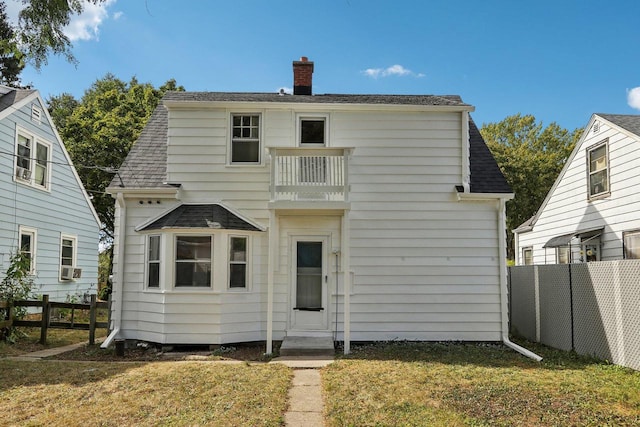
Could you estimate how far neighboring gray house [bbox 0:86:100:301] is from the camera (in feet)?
41.8

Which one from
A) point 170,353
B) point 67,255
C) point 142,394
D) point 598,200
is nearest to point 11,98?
point 67,255

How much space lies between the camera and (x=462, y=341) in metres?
9.79

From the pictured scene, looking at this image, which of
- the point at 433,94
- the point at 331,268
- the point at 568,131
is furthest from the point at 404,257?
the point at 568,131

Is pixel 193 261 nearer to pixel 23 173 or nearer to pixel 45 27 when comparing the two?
pixel 45 27

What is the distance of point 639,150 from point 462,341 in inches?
243

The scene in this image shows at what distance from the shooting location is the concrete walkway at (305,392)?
5289 millimetres

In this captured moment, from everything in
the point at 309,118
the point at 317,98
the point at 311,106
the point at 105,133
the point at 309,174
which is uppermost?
the point at 105,133

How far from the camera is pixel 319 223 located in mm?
10039

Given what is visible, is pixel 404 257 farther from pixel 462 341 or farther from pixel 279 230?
A: pixel 279 230

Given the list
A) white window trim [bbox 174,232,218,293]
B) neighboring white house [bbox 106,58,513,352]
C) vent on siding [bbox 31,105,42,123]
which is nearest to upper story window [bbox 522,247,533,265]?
neighboring white house [bbox 106,58,513,352]

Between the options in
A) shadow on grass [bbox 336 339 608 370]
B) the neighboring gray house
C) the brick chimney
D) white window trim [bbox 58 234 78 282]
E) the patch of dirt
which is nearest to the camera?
shadow on grass [bbox 336 339 608 370]

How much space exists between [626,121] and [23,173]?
1695 cm

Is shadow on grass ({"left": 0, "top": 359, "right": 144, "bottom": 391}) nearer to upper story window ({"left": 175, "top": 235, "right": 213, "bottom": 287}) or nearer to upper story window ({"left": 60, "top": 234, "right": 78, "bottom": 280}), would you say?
upper story window ({"left": 175, "top": 235, "right": 213, "bottom": 287})

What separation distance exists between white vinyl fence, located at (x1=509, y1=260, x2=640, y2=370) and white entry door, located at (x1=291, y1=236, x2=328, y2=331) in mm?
4885
